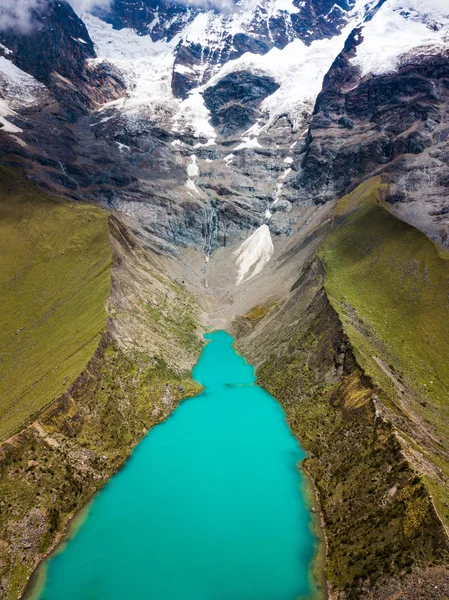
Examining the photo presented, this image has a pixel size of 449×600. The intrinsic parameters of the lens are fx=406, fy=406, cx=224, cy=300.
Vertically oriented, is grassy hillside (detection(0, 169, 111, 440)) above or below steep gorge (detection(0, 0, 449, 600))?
below

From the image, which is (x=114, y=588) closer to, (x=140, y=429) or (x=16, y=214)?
(x=140, y=429)

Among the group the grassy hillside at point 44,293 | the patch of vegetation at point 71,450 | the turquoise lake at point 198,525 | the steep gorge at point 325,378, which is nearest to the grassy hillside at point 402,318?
the steep gorge at point 325,378

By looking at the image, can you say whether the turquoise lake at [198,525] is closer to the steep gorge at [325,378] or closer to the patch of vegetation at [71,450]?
the patch of vegetation at [71,450]

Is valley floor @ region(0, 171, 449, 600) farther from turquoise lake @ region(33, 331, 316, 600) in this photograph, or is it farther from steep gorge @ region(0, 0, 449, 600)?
turquoise lake @ region(33, 331, 316, 600)

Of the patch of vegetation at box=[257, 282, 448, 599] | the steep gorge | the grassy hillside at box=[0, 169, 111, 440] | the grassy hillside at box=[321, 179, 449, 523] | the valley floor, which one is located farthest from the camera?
the grassy hillside at box=[0, 169, 111, 440]

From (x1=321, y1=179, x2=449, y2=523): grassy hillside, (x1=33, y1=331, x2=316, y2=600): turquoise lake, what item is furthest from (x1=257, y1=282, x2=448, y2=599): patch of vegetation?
(x1=33, y1=331, x2=316, y2=600): turquoise lake

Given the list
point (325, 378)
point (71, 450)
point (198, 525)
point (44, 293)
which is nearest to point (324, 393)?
point (325, 378)
